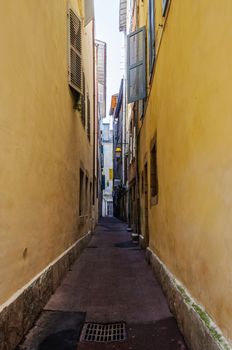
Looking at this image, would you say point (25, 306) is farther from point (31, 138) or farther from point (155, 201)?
point (155, 201)

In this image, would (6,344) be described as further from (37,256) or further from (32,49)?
(32,49)

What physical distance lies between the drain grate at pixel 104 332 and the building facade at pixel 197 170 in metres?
0.68

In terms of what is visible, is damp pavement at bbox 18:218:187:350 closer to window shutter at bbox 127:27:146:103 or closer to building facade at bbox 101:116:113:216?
window shutter at bbox 127:27:146:103

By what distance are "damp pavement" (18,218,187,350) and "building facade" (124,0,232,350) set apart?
0.27 meters

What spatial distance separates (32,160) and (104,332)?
7.10 ft

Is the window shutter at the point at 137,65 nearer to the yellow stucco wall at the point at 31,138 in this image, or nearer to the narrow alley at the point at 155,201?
the narrow alley at the point at 155,201

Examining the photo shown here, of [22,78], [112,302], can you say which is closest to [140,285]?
[112,302]

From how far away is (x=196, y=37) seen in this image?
349 centimetres

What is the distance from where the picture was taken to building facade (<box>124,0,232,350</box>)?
8.74 feet

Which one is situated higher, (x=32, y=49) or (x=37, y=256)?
(x=32, y=49)

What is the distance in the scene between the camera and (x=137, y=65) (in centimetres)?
978

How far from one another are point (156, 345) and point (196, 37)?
306cm

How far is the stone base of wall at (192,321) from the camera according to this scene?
9.00ft

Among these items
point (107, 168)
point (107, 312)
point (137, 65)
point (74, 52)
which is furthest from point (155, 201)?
point (107, 168)
